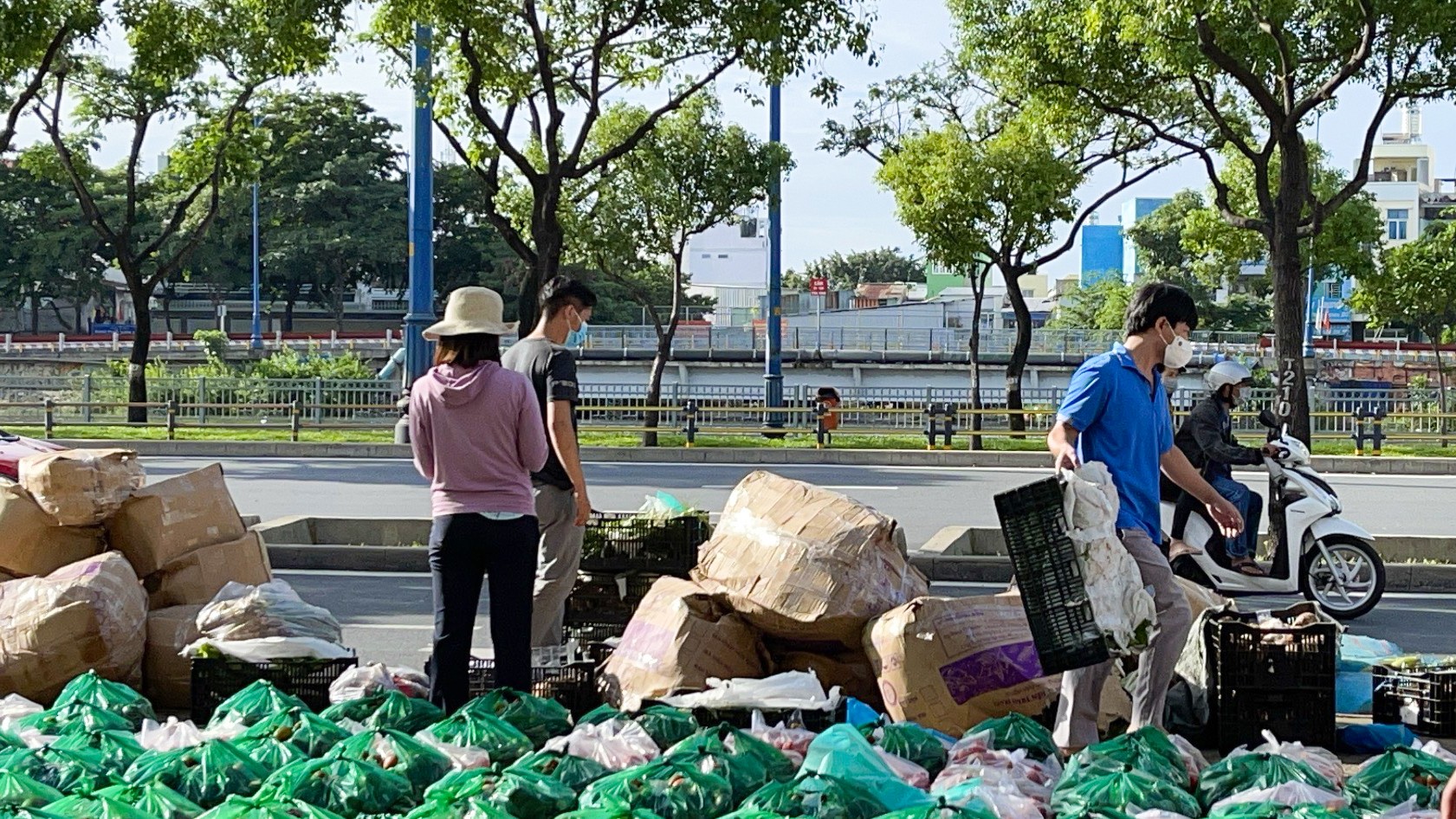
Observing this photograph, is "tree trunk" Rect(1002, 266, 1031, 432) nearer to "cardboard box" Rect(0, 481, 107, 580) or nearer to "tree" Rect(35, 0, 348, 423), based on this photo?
"tree" Rect(35, 0, 348, 423)

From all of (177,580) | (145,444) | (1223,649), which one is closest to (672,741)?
(1223,649)

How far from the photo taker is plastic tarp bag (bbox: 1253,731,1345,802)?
5.11 metres

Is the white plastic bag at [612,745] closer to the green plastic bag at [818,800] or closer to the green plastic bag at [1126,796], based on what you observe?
the green plastic bag at [818,800]

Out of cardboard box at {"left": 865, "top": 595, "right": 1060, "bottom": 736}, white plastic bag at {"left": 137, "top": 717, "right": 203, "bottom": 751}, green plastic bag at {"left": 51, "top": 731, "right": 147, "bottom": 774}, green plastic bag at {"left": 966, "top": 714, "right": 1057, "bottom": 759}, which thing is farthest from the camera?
cardboard box at {"left": 865, "top": 595, "right": 1060, "bottom": 736}

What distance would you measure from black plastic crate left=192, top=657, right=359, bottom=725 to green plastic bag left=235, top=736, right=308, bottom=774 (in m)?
1.26

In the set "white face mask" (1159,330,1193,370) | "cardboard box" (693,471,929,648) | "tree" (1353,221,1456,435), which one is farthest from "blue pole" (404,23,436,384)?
"tree" (1353,221,1456,435)

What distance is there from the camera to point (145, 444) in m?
24.4

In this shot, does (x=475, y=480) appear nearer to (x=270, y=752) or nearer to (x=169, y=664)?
(x=270, y=752)

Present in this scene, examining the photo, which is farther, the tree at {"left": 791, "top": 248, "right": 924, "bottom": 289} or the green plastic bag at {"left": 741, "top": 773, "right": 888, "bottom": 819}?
the tree at {"left": 791, "top": 248, "right": 924, "bottom": 289}

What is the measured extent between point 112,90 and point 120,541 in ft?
81.9

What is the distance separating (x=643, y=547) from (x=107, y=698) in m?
2.63

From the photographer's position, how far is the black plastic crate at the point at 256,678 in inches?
245

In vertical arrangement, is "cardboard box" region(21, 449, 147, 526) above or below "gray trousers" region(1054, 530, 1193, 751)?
above

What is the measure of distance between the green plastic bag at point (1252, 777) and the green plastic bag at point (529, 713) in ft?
7.02
